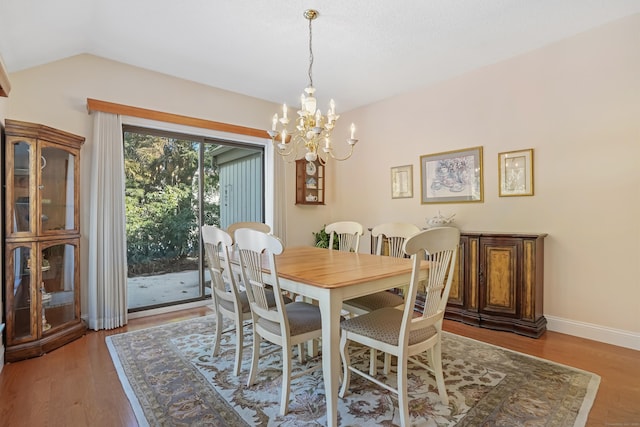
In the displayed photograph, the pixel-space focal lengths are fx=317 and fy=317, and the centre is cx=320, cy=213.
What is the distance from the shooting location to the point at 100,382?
2.15 m

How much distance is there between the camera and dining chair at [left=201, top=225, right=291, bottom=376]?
2186 millimetres

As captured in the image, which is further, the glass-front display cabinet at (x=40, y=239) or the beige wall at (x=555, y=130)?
the beige wall at (x=555, y=130)

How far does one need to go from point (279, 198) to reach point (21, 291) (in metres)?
2.83

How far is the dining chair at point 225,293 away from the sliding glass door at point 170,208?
1.63 metres

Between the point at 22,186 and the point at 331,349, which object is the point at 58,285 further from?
A: the point at 331,349

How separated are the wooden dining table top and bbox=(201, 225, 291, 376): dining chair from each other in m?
0.36

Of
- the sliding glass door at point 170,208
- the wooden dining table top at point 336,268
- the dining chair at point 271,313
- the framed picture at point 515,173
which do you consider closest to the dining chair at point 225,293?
the dining chair at point 271,313

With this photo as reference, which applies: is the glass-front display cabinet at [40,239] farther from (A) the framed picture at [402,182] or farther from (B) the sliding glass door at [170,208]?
(A) the framed picture at [402,182]

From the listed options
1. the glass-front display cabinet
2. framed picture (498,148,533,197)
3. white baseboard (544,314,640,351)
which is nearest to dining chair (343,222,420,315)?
framed picture (498,148,533,197)

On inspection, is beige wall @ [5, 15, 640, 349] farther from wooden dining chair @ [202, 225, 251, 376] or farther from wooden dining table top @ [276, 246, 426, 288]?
wooden dining table top @ [276, 246, 426, 288]

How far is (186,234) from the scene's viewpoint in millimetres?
3957

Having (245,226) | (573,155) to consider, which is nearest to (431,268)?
(245,226)

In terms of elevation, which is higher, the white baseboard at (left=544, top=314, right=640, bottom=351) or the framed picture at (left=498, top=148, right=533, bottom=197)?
the framed picture at (left=498, top=148, right=533, bottom=197)

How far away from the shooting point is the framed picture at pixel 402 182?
4.19 meters
